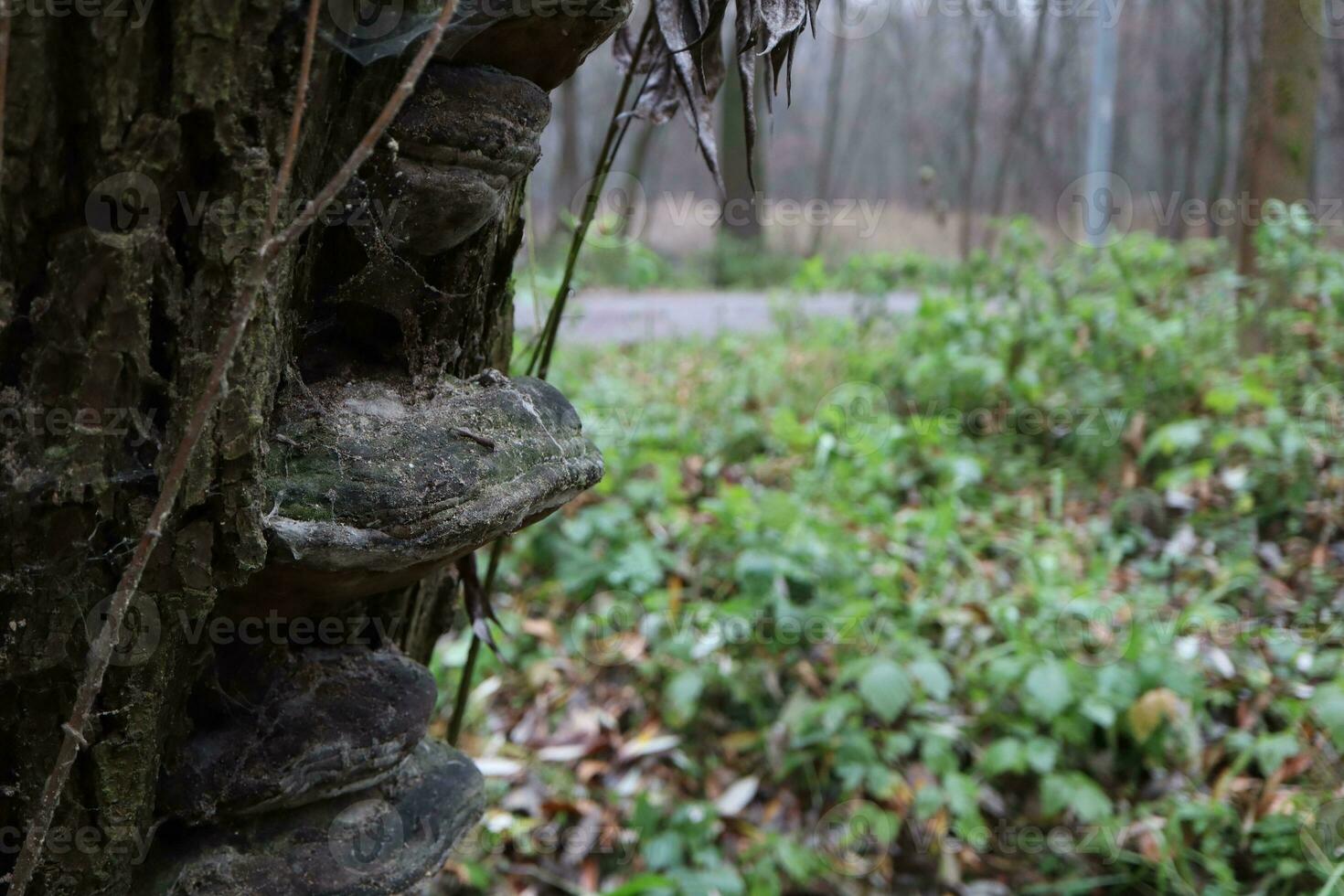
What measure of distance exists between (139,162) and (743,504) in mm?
2409

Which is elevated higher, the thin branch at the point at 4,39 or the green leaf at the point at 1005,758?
the thin branch at the point at 4,39

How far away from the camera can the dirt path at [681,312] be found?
6.46 metres

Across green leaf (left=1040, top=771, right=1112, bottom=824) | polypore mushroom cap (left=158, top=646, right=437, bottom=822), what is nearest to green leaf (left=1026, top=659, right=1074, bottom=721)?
green leaf (left=1040, top=771, right=1112, bottom=824)

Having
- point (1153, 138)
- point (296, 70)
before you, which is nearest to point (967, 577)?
point (296, 70)

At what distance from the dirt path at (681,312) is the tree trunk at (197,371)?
3.93m

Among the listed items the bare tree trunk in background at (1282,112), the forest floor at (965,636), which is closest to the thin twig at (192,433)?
the forest floor at (965,636)

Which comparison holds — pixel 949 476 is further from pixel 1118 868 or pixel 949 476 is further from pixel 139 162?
pixel 139 162

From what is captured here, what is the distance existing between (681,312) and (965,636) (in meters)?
5.81

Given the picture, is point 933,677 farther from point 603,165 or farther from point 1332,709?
point 603,165

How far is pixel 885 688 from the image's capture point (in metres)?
2.33

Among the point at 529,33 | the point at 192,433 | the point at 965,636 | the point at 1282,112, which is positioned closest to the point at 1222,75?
the point at 1282,112

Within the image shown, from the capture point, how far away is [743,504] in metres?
2.99

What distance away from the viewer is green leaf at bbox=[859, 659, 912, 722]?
2.30 metres

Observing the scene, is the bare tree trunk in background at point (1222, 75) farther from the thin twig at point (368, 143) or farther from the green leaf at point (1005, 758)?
the thin twig at point (368, 143)
